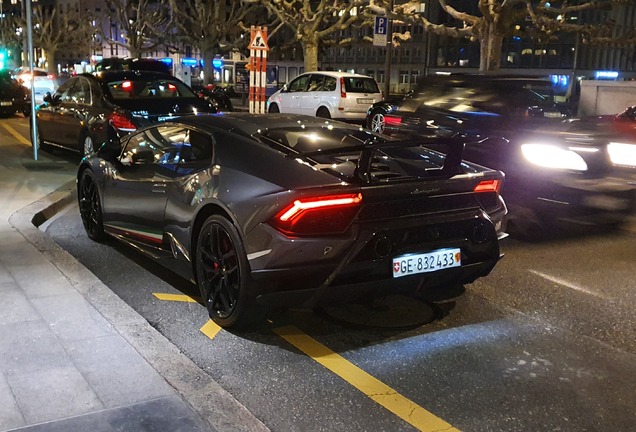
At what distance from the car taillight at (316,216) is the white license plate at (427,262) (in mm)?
464

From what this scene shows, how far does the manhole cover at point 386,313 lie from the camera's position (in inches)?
187

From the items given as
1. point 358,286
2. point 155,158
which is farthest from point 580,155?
point 155,158

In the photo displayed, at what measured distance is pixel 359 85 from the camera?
19719mm

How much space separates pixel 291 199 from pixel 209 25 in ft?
123

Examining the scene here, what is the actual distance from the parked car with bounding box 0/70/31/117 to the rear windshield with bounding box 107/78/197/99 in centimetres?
1248

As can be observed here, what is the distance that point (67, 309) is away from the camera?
4.61 meters

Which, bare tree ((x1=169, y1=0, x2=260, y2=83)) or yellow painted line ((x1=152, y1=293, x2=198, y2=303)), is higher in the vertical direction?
bare tree ((x1=169, y1=0, x2=260, y2=83))

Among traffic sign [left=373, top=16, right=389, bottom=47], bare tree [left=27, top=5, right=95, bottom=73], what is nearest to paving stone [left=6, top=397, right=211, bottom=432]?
traffic sign [left=373, top=16, right=389, bottom=47]

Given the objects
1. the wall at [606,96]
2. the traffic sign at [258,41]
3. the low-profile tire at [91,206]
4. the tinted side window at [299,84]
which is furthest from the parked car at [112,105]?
the tinted side window at [299,84]

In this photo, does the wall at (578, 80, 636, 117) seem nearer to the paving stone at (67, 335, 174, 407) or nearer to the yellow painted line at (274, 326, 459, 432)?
the yellow painted line at (274, 326, 459, 432)

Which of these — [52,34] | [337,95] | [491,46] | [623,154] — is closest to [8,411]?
[623,154]

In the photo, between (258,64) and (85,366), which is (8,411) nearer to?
(85,366)

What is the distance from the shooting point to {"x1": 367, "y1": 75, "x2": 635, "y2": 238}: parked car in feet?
23.0

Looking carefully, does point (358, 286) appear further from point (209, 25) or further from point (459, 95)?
point (209, 25)
